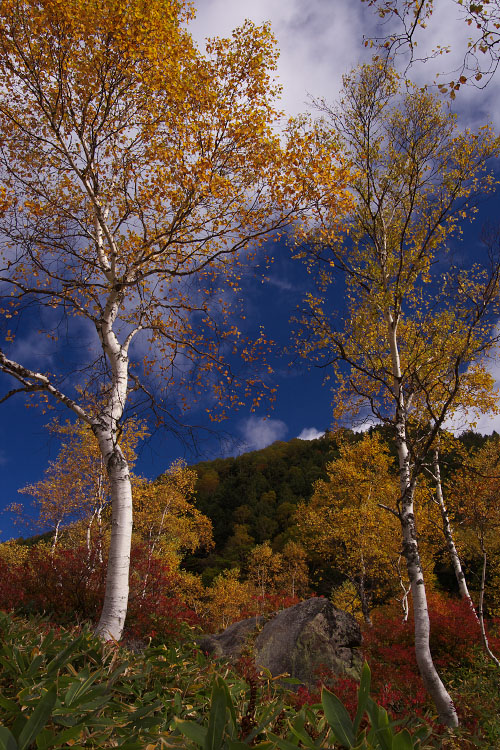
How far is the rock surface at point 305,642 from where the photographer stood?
6988mm

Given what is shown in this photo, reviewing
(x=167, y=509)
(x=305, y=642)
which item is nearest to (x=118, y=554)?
(x=305, y=642)

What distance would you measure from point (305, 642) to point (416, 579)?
3.23 m

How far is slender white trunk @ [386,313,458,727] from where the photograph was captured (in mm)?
4688

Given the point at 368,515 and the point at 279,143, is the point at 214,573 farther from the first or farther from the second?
the point at 279,143

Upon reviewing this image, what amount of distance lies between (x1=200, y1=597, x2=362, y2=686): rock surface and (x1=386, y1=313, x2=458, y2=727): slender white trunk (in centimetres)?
228

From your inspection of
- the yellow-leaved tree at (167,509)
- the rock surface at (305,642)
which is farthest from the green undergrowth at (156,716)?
the yellow-leaved tree at (167,509)

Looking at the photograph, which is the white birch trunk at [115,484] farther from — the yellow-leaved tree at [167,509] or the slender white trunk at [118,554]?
the yellow-leaved tree at [167,509]

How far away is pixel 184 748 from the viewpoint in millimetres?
648

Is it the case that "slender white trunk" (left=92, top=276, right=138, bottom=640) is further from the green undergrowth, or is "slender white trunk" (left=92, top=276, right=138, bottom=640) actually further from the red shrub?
the green undergrowth

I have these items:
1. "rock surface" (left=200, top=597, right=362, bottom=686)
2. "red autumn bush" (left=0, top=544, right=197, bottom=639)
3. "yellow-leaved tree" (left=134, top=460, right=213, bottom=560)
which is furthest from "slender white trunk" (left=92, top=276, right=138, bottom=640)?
"yellow-leaved tree" (left=134, top=460, right=213, bottom=560)

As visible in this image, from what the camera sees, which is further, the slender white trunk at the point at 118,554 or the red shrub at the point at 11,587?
the red shrub at the point at 11,587

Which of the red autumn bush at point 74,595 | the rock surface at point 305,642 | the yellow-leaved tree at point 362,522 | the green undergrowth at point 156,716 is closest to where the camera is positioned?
the green undergrowth at point 156,716

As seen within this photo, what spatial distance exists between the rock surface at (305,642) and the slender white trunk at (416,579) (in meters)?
2.28

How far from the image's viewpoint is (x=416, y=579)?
5301 mm
